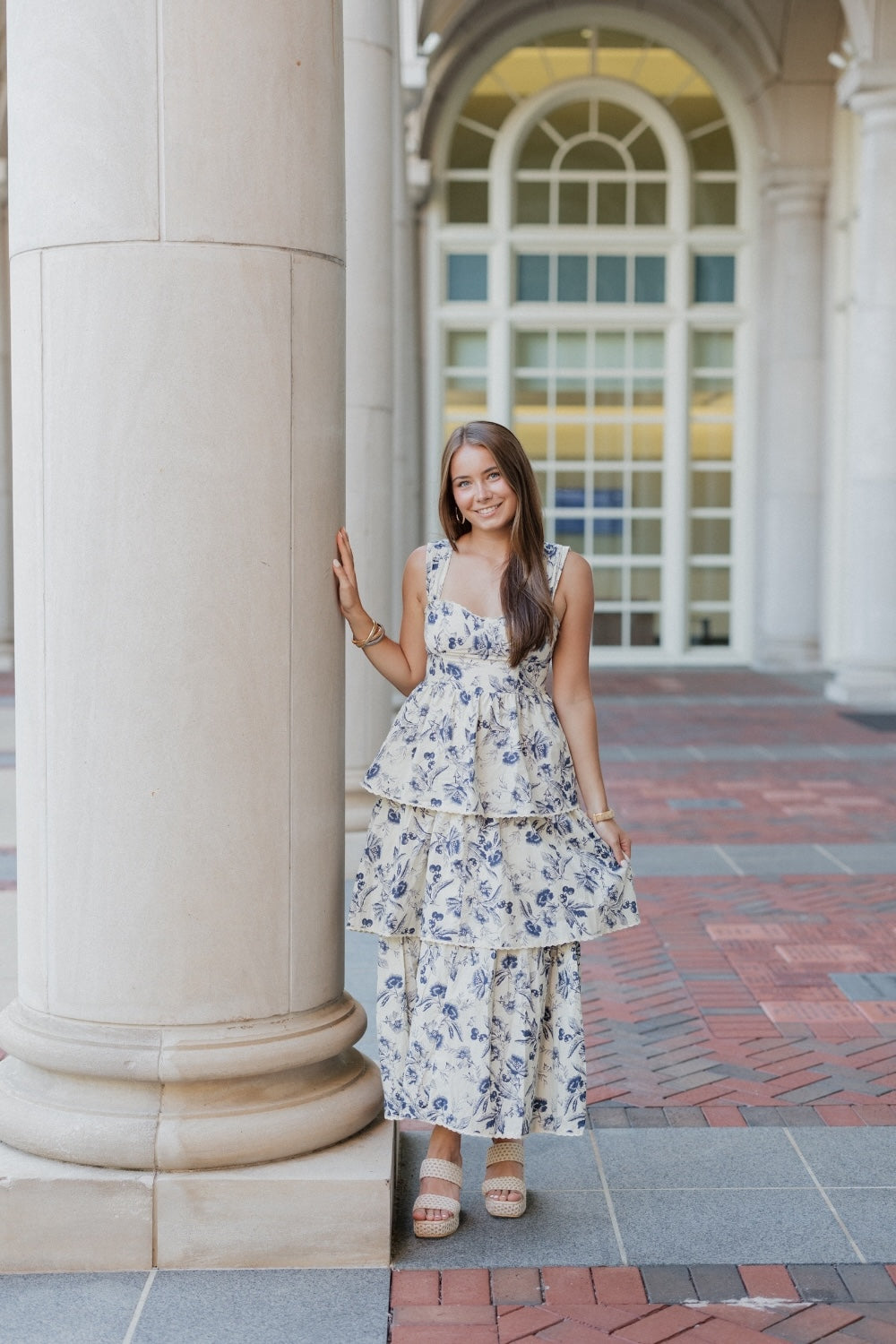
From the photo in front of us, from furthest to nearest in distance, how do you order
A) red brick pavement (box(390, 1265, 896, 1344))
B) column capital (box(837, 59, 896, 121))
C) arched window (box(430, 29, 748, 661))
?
1. arched window (box(430, 29, 748, 661))
2. column capital (box(837, 59, 896, 121))
3. red brick pavement (box(390, 1265, 896, 1344))

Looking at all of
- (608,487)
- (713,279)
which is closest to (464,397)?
(608,487)

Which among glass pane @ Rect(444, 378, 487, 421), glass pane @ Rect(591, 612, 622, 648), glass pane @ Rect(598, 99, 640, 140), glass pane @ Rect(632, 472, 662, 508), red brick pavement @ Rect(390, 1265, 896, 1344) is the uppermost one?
glass pane @ Rect(598, 99, 640, 140)

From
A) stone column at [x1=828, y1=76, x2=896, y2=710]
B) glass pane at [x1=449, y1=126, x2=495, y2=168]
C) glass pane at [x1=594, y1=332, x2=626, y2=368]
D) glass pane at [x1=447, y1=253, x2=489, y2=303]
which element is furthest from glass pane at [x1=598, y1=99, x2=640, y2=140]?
stone column at [x1=828, y1=76, x2=896, y2=710]

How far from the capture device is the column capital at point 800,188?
56.6 ft

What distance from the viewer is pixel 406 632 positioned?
11.6 ft

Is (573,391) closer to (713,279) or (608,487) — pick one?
(608,487)

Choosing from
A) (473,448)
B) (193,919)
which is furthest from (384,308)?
(193,919)

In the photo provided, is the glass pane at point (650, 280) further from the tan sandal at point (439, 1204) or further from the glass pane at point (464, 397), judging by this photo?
the tan sandal at point (439, 1204)

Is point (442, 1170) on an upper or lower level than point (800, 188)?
lower

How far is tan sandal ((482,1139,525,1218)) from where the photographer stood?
3441mm

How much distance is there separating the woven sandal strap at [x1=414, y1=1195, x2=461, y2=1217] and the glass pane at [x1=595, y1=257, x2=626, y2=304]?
16007mm

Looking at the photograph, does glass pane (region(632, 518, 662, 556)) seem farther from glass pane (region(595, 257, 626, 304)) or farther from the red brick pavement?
the red brick pavement

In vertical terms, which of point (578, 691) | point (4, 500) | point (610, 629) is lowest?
point (610, 629)

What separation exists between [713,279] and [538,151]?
244cm
